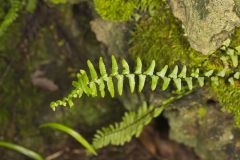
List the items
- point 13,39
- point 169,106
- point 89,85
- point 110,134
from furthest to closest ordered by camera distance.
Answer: point 13,39
point 110,134
point 169,106
point 89,85

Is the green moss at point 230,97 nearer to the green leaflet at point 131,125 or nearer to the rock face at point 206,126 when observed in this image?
the rock face at point 206,126

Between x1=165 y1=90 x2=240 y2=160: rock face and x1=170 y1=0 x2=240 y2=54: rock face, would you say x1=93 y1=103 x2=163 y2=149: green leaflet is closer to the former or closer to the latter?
x1=165 y1=90 x2=240 y2=160: rock face

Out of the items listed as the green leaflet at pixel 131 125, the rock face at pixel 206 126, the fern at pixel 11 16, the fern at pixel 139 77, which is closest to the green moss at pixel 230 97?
the fern at pixel 139 77

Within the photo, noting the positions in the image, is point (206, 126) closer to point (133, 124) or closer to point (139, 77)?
point (133, 124)

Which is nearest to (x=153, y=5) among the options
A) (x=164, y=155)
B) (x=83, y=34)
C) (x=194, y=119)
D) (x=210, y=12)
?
(x=210, y=12)

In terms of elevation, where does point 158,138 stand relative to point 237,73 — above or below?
below

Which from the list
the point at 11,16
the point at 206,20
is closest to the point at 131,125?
the point at 206,20

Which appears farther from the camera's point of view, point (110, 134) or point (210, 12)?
point (110, 134)

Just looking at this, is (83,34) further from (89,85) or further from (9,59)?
(89,85)
